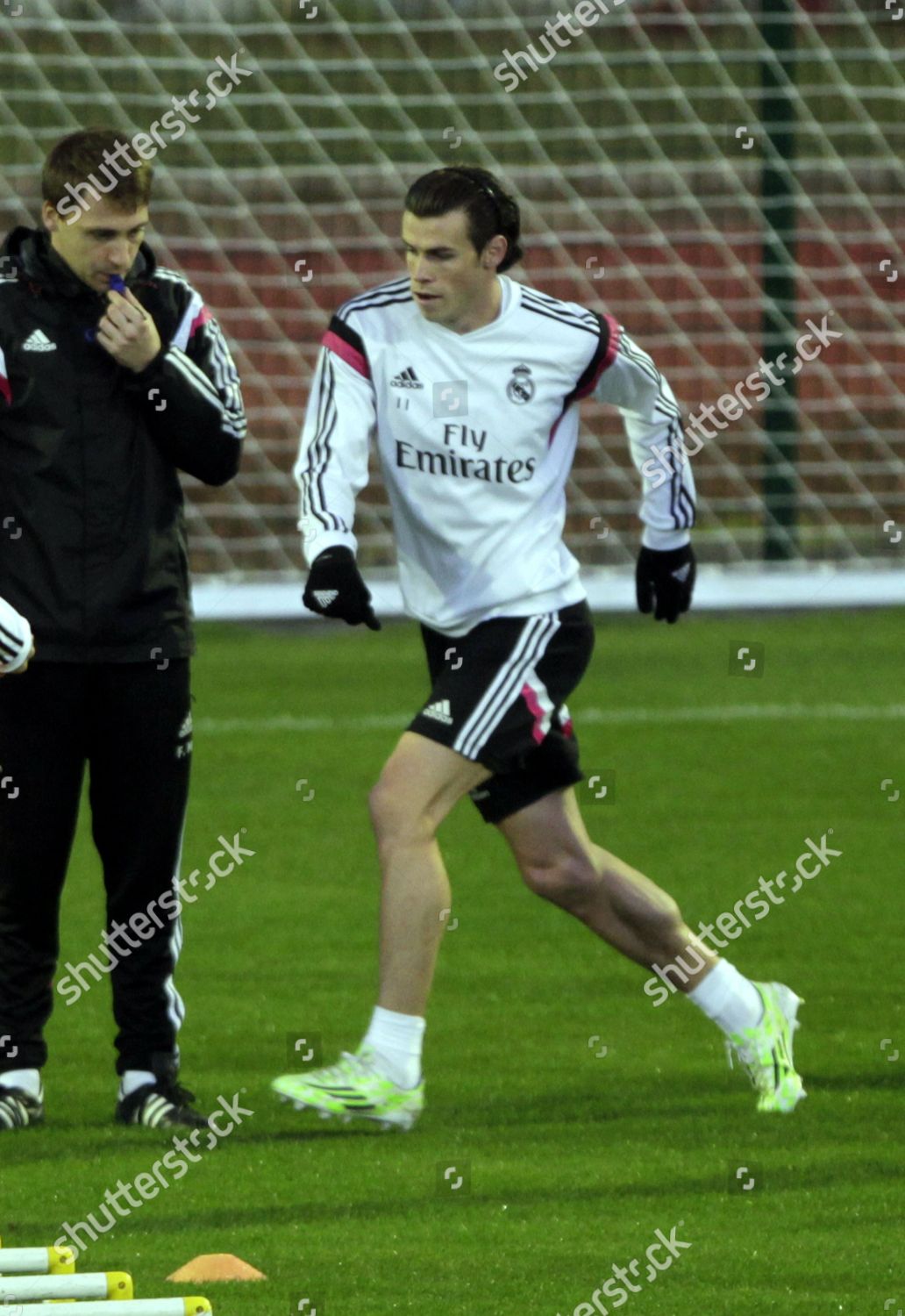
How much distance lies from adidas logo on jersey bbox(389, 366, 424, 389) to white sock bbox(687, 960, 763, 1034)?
1.36 m

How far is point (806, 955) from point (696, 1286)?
2.88 m

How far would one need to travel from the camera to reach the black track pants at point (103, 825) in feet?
17.2

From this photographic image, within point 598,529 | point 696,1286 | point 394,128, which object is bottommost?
point 598,529

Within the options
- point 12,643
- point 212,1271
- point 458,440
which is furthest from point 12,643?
point 458,440

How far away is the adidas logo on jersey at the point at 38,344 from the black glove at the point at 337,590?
667mm

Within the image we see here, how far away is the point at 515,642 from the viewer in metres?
5.46

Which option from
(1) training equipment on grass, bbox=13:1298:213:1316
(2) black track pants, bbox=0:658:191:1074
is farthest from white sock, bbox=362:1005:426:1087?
(1) training equipment on grass, bbox=13:1298:213:1316

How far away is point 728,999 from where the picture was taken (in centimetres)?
558

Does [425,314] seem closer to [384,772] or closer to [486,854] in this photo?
[384,772]

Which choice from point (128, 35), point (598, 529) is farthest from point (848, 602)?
point (128, 35)

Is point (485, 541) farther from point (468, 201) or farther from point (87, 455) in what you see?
point (87, 455)

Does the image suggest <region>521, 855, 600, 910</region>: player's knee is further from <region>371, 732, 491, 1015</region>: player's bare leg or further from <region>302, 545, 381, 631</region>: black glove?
<region>302, 545, 381, 631</region>: black glove

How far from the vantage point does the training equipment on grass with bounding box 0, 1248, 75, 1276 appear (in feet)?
11.6

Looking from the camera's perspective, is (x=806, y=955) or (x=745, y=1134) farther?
(x=806, y=955)
